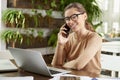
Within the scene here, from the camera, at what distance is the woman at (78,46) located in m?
1.96

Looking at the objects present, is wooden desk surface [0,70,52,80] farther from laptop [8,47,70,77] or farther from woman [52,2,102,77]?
woman [52,2,102,77]

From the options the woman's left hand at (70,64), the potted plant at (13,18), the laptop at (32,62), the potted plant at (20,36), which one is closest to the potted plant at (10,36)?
the potted plant at (20,36)

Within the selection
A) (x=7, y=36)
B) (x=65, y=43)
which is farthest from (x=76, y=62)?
(x=7, y=36)

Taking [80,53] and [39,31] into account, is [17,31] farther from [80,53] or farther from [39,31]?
[80,53]

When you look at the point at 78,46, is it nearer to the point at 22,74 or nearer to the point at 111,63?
the point at 111,63

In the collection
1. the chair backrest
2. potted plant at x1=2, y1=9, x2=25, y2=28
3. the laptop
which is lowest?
the chair backrest

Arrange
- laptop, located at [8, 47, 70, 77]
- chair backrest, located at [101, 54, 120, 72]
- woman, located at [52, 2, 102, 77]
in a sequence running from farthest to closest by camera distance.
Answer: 1. chair backrest, located at [101, 54, 120, 72]
2. woman, located at [52, 2, 102, 77]
3. laptop, located at [8, 47, 70, 77]

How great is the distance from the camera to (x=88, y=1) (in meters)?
4.12

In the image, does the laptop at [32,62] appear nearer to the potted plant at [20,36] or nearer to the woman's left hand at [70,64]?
the woman's left hand at [70,64]

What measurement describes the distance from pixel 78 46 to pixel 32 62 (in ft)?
2.08

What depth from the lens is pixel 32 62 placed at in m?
1.51

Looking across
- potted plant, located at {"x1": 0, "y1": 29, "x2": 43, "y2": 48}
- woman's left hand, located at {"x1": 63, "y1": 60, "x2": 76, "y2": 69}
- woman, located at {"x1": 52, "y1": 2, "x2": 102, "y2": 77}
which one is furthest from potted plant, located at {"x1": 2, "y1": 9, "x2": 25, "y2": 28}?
woman's left hand, located at {"x1": 63, "y1": 60, "x2": 76, "y2": 69}

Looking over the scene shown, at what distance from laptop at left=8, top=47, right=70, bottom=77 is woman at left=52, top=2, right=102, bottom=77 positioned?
43 centimetres

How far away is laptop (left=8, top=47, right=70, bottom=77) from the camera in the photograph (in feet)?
4.69
